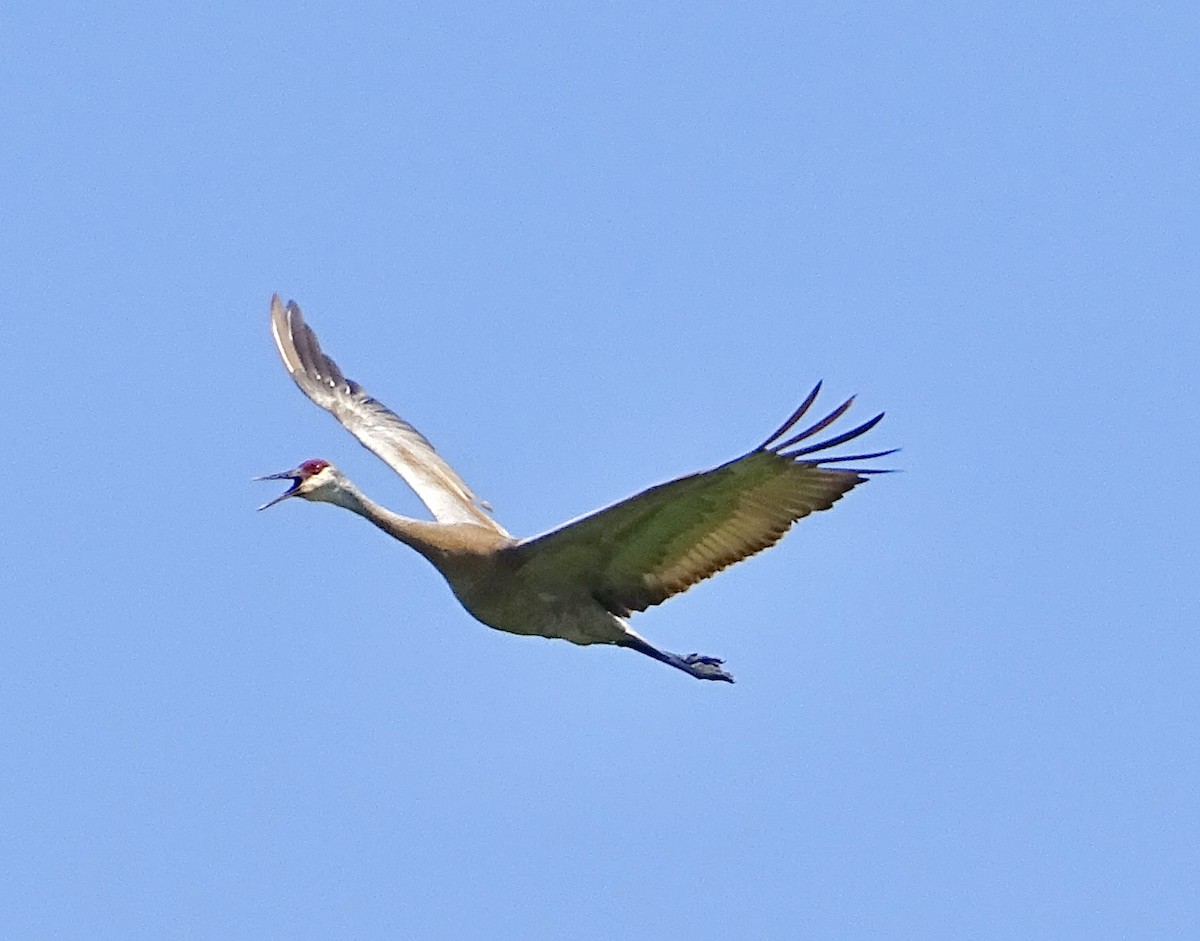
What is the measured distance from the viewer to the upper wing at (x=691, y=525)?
10.8 metres

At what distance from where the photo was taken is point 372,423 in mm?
15250

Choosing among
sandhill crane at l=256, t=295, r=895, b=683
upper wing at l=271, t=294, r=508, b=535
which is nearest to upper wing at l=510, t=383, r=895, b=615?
sandhill crane at l=256, t=295, r=895, b=683

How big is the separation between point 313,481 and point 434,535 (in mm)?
1120

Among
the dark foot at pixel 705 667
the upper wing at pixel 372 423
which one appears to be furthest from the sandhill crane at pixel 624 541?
the upper wing at pixel 372 423

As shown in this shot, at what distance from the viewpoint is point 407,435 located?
1530 centimetres

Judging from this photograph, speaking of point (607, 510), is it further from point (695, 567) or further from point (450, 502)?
point (450, 502)

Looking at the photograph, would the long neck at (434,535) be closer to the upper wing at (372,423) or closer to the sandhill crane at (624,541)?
the sandhill crane at (624,541)

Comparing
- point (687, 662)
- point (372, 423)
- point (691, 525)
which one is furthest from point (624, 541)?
point (372, 423)

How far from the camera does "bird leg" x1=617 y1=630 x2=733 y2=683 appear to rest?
39.3ft

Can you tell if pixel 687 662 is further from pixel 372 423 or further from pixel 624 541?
pixel 372 423

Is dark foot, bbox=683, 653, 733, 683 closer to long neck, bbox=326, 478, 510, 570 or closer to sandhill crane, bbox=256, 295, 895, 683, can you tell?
sandhill crane, bbox=256, 295, 895, 683

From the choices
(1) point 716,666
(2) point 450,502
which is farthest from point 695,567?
(2) point 450,502

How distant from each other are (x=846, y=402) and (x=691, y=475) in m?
0.88

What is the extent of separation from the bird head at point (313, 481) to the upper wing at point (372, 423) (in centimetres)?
90
